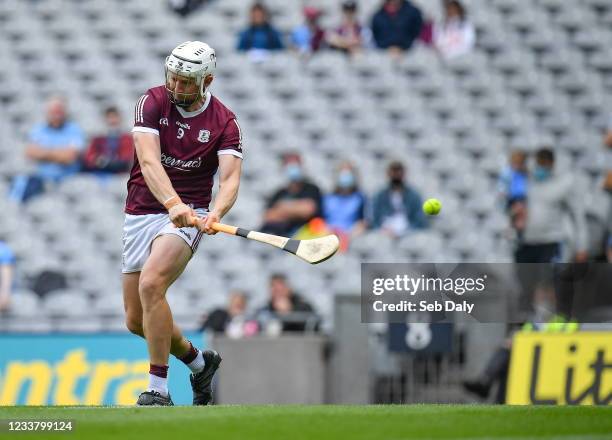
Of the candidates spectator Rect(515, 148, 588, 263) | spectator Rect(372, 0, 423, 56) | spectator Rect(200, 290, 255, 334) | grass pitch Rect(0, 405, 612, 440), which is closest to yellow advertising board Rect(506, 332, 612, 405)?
spectator Rect(515, 148, 588, 263)

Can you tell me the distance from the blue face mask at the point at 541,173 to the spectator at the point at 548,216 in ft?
0.04

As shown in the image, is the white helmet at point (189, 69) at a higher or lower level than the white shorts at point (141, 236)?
higher

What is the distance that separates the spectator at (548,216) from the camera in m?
13.5

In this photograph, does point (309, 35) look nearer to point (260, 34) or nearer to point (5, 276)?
point (260, 34)

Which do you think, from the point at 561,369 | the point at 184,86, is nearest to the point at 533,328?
the point at 561,369

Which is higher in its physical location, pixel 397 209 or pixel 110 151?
pixel 110 151

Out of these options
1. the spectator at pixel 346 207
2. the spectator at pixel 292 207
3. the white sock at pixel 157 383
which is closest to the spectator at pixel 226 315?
the spectator at pixel 292 207

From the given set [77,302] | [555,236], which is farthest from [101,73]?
[555,236]

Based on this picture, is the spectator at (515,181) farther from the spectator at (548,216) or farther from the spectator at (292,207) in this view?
the spectator at (292,207)

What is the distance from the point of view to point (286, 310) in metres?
13.7

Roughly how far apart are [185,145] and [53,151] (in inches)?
308

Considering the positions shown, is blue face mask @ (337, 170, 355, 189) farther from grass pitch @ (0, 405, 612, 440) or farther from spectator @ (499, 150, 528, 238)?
grass pitch @ (0, 405, 612, 440)

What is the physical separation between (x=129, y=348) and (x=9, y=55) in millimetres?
5825

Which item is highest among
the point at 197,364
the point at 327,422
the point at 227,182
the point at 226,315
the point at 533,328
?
the point at 227,182
